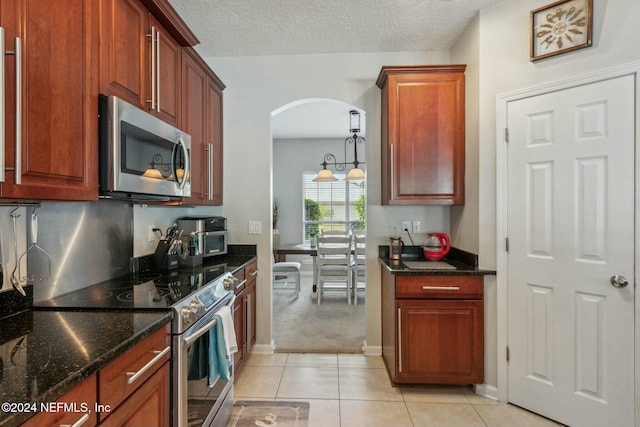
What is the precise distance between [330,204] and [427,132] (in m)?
4.13

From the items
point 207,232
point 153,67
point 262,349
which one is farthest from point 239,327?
point 153,67

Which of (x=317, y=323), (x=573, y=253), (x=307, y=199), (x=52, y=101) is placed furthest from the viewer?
(x=307, y=199)

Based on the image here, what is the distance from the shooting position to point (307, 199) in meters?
6.52

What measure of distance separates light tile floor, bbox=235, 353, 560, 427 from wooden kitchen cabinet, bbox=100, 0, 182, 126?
1.98 m

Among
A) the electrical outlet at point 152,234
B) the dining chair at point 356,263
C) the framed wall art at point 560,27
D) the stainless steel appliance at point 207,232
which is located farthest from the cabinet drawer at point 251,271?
the framed wall art at point 560,27

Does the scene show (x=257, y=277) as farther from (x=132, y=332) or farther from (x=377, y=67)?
(x=377, y=67)

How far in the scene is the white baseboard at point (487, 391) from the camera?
2182 millimetres

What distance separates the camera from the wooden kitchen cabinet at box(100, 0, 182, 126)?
1.38m

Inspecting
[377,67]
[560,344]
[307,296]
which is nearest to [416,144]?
[377,67]

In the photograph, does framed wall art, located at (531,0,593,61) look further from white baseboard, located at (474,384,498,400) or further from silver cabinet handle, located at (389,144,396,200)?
white baseboard, located at (474,384,498,400)

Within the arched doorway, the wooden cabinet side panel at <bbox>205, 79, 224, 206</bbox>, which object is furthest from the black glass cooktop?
the arched doorway

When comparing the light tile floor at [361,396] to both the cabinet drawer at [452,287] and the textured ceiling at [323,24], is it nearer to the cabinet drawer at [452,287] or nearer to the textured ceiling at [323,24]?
the cabinet drawer at [452,287]

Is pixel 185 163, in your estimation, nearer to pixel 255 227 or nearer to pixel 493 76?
pixel 255 227

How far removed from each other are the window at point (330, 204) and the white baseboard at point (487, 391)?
14.3 feet
